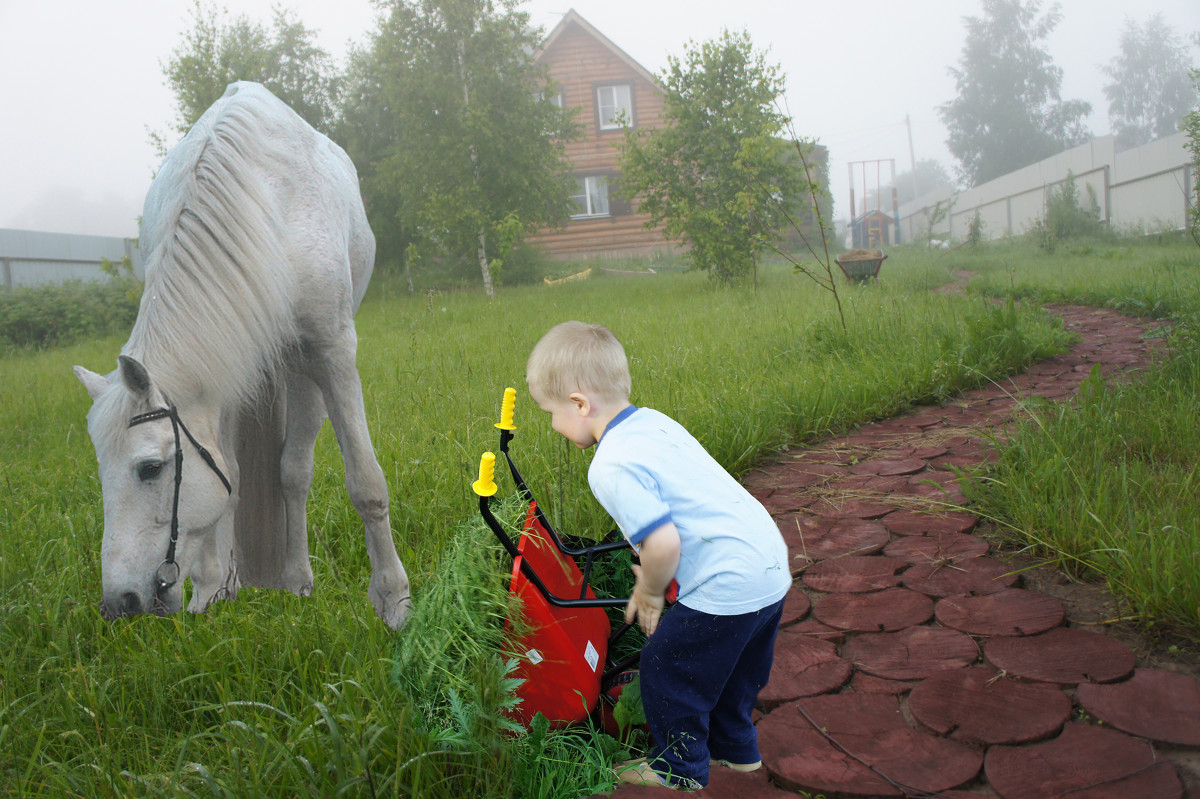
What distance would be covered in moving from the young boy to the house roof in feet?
73.9

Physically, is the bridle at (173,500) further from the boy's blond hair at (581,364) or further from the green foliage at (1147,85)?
the green foliage at (1147,85)

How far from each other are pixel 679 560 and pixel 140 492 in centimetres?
131

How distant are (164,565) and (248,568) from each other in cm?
85

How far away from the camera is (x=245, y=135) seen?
2.13 meters

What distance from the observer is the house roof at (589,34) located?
2211cm

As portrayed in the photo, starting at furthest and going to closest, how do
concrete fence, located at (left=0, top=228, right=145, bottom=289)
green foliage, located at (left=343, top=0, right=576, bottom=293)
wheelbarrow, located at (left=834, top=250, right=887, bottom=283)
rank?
green foliage, located at (left=343, top=0, right=576, bottom=293) → concrete fence, located at (left=0, top=228, right=145, bottom=289) → wheelbarrow, located at (left=834, top=250, right=887, bottom=283)

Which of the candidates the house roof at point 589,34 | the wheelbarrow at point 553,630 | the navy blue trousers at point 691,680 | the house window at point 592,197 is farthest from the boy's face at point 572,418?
the house roof at point 589,34

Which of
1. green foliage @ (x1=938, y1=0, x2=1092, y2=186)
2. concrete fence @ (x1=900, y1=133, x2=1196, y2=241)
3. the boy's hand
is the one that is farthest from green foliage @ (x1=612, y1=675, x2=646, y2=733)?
Answer: green foliage @ (x1=938, y1=0, x2=1092, y2=186)

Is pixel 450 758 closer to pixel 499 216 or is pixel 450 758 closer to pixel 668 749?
pixel 668 749

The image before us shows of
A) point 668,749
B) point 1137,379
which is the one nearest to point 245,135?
point 668,749

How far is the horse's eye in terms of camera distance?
171 centimetres

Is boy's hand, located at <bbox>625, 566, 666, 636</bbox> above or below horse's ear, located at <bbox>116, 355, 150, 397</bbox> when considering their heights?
below

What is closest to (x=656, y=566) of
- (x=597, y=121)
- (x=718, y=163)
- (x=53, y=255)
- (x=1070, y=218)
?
(x=718, y=163)

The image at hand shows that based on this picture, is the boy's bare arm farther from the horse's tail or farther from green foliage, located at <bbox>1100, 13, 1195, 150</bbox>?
green foliage, located at <bbox>1100, 13, 1195, 150</bbox>
